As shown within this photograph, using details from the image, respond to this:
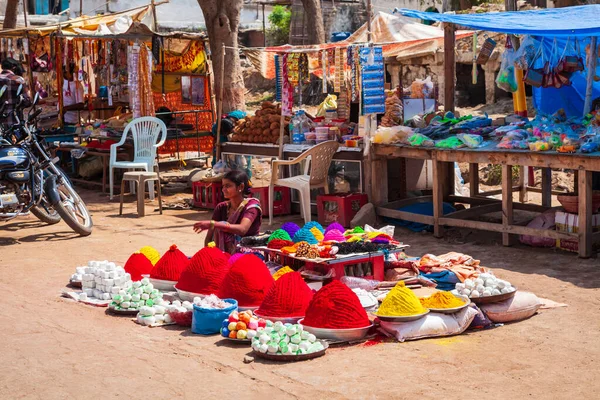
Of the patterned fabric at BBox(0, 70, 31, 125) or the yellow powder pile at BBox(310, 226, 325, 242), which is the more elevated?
the patterned fabric at BBox(0, 70, 31, 125)

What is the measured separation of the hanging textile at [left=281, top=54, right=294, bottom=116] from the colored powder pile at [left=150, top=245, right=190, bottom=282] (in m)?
4.67

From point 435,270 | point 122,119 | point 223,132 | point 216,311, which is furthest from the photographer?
point 122,119

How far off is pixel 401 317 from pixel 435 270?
149cm

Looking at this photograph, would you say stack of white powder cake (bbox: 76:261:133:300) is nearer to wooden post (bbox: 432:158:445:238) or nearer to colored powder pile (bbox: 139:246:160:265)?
colored powder pile (bbox: 139:246:160:265)

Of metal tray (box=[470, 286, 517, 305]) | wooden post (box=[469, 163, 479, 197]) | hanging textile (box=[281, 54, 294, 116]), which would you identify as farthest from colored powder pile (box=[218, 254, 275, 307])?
wooden post (box=[469, 163, 479, 197])

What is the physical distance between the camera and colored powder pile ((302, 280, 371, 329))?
5477 mm

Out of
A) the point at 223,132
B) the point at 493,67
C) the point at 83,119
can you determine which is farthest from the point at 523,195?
the point at 493,67

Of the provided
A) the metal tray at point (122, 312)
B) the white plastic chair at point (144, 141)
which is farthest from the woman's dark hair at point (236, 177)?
the white plastic chair at point (144, 141)

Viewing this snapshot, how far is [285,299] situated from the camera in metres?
5.79

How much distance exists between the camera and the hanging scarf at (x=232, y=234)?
724cm

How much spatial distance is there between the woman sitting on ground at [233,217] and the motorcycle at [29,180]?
3.03 metres

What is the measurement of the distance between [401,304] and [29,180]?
5512 mm

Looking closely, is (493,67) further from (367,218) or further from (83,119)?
(367,218)

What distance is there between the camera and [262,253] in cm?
721
